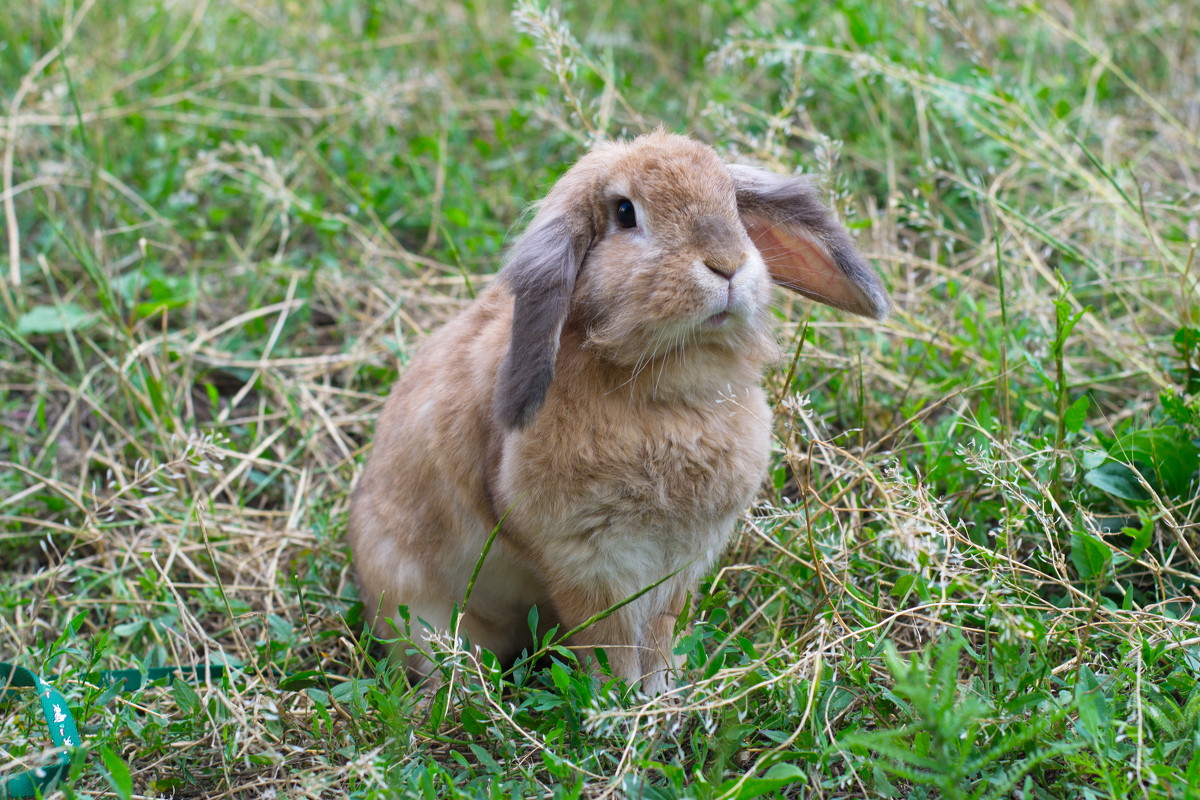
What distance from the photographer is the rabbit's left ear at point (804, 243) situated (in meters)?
2.64

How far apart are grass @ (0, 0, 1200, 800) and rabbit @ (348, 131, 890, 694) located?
20 cm

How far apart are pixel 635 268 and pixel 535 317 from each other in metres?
0.25

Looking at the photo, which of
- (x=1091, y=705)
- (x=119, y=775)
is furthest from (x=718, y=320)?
(x=119, y=775)

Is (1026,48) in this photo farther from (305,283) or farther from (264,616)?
→ (264,616)

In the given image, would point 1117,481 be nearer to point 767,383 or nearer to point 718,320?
point 767,383

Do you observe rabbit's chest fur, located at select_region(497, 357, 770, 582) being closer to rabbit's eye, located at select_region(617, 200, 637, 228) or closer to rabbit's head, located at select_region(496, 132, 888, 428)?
rabbit's head, located at select_region(496, 132, 888, 428)

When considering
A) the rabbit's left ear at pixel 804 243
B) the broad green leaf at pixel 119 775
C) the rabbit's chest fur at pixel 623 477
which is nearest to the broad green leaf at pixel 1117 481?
the rabbit's left ear at pixel 804 243

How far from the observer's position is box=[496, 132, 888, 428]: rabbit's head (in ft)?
7.50

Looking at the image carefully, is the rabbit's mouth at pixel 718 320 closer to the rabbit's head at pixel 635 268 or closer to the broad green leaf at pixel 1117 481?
the rabbit's head at pixel 635 268

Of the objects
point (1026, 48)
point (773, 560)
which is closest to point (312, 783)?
point (773, 560)

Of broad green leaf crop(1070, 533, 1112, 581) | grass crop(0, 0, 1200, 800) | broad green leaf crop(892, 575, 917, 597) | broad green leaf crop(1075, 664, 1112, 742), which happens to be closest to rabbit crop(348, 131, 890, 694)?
grass crop(0, 0, 1200, 800)

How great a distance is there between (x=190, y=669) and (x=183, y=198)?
8.25 feet

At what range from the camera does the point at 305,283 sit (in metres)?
4.44

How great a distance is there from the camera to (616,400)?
2.49 meters
